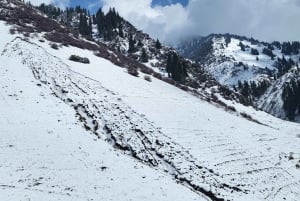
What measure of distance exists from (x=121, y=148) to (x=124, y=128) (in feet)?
11.0

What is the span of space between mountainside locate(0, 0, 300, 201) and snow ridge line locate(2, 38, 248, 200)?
74mm

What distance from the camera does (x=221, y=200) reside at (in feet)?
66.6

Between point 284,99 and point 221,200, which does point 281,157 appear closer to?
point 221,200

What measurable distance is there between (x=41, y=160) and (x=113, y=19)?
124 metres

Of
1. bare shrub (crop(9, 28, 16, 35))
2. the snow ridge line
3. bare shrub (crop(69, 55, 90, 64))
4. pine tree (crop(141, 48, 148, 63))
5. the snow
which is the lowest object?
the snow

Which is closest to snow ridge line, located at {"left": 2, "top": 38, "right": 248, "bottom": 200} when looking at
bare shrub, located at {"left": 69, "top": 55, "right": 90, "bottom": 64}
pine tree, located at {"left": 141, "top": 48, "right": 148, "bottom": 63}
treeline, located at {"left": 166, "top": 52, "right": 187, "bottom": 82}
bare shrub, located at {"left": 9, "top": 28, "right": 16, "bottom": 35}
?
bare shrub, located at {"left": 69, "top": 55, "right": 90, "bottom": 64}

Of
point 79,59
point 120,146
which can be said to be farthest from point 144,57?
point 120,146

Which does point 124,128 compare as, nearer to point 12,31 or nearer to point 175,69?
point 12,31

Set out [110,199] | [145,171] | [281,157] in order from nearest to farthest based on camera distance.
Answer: [110,199]
[145,171]
[281,157]

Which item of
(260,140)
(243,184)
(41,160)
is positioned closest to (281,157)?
(260,140)

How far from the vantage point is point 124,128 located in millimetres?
28703

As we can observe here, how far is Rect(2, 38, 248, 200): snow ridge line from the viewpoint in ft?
72.8

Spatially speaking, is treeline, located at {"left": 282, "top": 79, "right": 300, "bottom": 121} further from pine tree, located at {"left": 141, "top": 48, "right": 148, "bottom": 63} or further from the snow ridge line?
the snow ridge line

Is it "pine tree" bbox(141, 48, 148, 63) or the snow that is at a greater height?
"pine tree" bbox(141, 48, 148, 63)
